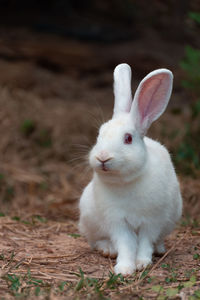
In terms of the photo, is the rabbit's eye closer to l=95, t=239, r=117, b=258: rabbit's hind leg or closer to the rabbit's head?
the rabbit's head

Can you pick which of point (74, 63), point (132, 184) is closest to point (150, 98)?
point (132, 184)

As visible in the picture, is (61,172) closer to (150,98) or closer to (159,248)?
(159,248)

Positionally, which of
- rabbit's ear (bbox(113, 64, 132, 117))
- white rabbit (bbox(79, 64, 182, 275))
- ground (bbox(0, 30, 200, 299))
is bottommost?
ground (bbox(0, 30, 200, 299))

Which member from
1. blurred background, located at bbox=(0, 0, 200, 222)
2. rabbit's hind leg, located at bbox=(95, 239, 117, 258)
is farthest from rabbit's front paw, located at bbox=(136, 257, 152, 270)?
blurred background, located at bbox=(0, 0, 200, 222)

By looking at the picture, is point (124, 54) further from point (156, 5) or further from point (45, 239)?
point (45, 239)

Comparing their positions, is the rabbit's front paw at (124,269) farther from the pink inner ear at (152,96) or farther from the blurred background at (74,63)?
the blurred background at (74,63)
